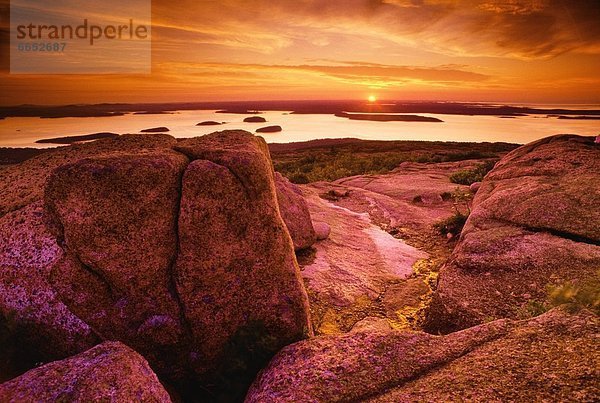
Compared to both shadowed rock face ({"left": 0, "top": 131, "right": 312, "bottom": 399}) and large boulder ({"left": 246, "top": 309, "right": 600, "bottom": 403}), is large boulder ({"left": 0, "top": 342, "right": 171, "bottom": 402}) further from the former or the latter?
large boulder ({"left": 246, "top": 309, "right": 600, "bottom": 403})

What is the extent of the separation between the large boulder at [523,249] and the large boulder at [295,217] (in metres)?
3.53

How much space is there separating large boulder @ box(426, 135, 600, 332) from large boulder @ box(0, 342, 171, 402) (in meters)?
5.48

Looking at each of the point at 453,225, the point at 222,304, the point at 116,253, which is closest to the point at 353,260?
the point at 453,225

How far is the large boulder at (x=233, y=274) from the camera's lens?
18.1 ft

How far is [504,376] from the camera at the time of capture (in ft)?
12.8

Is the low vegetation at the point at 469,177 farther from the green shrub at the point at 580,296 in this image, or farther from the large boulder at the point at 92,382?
the large boulder at the point at 92,382

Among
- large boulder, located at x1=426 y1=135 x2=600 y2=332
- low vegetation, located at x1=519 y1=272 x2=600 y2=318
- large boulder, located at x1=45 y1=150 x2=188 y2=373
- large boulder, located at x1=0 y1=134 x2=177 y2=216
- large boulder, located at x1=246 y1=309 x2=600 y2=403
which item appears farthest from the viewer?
large boulder, located at x1=426 y1=135 x2=600 y2=332

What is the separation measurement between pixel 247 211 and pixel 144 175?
1.67m

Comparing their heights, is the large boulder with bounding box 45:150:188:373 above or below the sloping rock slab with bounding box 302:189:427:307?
above

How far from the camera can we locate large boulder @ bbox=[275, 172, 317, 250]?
9.73 meters

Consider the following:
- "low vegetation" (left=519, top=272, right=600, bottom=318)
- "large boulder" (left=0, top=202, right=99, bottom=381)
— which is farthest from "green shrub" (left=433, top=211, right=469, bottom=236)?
"large boulder" (left=0, top=202, right=99, bottom=381)

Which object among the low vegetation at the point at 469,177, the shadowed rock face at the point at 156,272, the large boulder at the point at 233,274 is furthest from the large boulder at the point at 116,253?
the low vegetation at the point at 469,177

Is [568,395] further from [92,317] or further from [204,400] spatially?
[92,317]

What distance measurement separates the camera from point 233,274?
5754 mm
